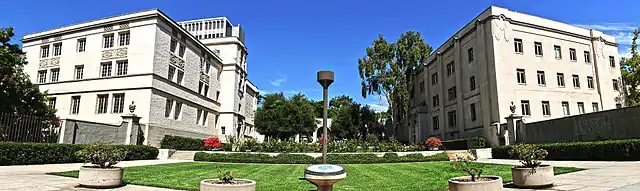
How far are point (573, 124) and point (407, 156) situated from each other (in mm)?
8459

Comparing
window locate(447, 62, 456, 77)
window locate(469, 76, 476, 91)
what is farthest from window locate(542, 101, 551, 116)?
window locate(447, 62, 456, 77)

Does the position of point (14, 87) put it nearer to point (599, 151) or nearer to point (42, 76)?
point (42, 76)

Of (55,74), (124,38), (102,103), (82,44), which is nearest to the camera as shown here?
(102,103)

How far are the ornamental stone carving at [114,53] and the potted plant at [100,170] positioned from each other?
1931 cm

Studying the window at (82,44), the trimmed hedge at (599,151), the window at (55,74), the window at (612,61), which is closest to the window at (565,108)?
the window at (612,61)

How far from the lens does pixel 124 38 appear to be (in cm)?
2591

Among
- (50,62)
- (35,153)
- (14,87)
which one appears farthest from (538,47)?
(50,62)

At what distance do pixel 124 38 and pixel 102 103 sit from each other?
4816 millimetres

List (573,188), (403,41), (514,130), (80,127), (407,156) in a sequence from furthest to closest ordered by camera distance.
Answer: (403,41) → (514,130) → (80,127) → (407,156) → (573,188)

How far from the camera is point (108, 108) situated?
976 inches

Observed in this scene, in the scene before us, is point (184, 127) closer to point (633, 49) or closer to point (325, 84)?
point (325, 84)

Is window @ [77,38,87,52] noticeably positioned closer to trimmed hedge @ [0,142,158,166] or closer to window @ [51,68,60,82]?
window @ [51,68,60,82]

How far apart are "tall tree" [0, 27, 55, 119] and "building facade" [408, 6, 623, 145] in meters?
25.9

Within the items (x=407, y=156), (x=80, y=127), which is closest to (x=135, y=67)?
(x=80, y=127)
